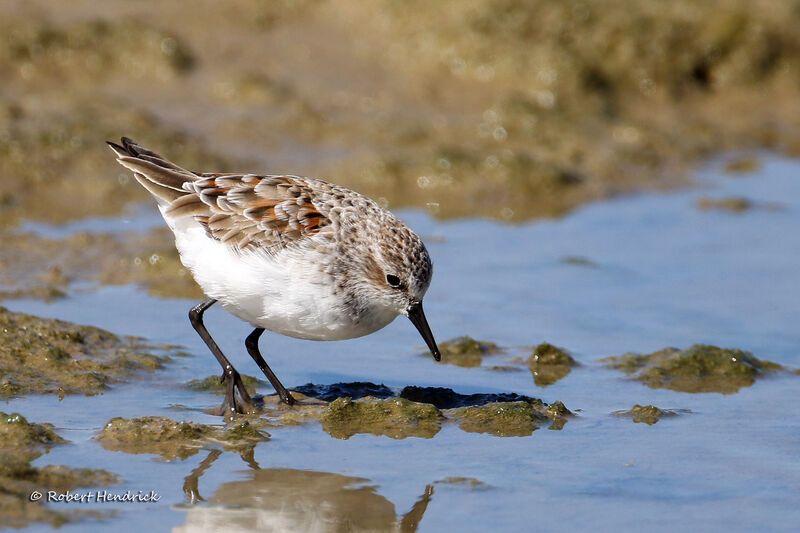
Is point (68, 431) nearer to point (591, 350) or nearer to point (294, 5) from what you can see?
point (591, 350)

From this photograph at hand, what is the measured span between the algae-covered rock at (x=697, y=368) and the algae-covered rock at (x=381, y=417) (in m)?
1.76

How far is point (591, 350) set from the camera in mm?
8055

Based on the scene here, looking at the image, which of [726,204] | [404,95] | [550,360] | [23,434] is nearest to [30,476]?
[23,434]

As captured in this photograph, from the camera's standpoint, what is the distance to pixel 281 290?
6.30m

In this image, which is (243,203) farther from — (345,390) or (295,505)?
(295,505)

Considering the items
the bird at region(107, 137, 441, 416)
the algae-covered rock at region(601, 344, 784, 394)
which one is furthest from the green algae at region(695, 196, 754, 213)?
the bird at region(107, 137, 441, 416)

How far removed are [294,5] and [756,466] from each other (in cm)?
967

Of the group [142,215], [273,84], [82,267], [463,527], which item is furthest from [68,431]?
[273,84]

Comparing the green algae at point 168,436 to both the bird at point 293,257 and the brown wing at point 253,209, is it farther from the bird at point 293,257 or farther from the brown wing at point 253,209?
the brown wing at point 253,209

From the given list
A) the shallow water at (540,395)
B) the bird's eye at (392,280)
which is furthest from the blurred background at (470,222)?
the bird's eye at (392,280)

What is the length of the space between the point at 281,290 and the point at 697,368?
3.03 meters
